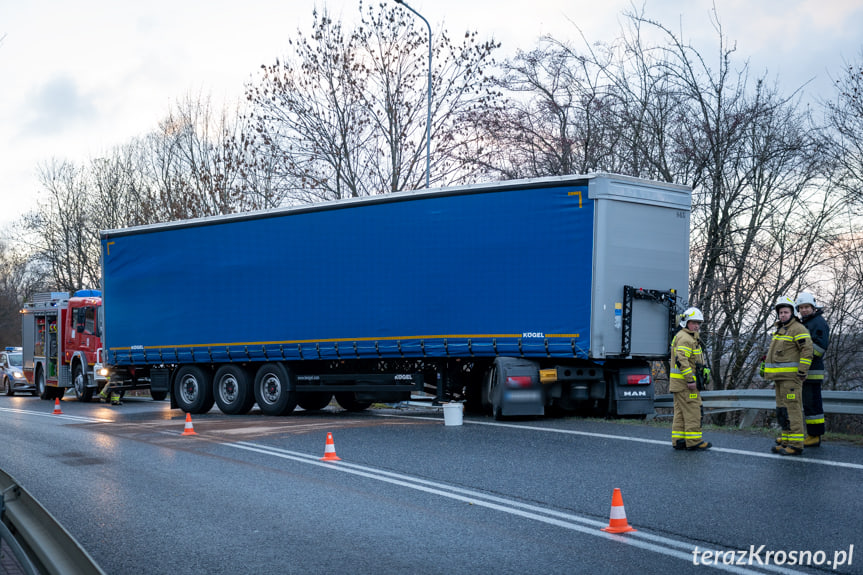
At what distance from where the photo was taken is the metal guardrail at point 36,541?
14.6 feet

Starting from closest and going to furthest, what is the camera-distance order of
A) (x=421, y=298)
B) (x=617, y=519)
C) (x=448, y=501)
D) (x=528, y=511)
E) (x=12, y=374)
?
(x=617, y=519) → (x=528, y=511) → (x=448, y=501) → (x=421, y=298) → (x=12, y=374)

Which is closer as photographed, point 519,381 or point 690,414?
point 690,414

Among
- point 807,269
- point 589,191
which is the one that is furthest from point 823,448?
point 807,269

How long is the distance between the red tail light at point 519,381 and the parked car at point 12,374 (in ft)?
72.7

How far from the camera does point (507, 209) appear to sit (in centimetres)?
1482

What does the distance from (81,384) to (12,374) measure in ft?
25.9

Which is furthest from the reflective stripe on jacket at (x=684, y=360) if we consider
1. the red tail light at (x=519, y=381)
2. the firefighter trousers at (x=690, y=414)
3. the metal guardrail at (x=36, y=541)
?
the metal guardrail at (x=36, y=541)

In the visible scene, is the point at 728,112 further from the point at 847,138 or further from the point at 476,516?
the point at 476,516

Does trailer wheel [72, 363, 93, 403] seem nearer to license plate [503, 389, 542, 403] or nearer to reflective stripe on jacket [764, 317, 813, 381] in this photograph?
license plate [503, 389, 542, 403]

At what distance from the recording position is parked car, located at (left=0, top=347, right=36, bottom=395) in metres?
32.0

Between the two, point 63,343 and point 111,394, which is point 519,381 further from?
point 63,343

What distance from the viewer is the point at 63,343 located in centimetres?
2714

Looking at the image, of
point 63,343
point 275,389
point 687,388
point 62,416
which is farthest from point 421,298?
point 63,343

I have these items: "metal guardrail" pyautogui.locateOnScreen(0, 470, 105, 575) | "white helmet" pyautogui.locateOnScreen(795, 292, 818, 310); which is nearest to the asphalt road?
"metal guardrail" pyautogui.locateOnScreen(0, 470, 105, 575)
